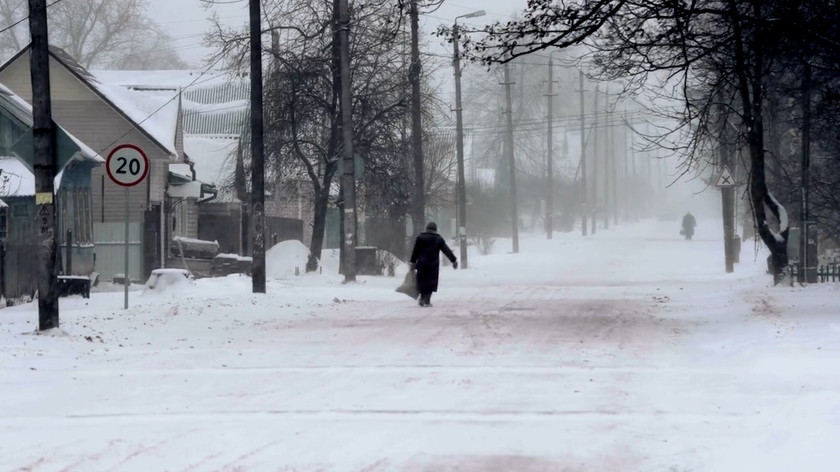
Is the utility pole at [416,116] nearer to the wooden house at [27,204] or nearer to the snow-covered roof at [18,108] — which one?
the wooden house at [27,204]

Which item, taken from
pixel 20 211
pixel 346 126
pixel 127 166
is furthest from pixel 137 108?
pixel 127 166

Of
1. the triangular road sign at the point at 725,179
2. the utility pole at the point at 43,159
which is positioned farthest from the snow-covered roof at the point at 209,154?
the utility pole at the point at 43,159

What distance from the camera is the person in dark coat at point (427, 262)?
20.8 m

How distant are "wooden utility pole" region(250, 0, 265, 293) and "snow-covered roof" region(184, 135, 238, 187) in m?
26.5

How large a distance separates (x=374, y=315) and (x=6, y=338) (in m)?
6.34

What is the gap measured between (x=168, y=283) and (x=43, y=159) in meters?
8.39

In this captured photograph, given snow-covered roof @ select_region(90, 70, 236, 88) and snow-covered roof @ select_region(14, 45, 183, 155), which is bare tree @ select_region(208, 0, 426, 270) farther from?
snow-covered roof @ select_region(90, 70, 236, 88)

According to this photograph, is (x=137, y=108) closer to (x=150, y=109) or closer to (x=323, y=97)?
(x=150, y=109)

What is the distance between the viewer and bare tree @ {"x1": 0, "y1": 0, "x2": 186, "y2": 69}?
69250 millimetres

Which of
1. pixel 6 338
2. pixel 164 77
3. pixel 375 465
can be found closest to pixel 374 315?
pixel 6 338

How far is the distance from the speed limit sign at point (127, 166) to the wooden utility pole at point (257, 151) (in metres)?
5.11

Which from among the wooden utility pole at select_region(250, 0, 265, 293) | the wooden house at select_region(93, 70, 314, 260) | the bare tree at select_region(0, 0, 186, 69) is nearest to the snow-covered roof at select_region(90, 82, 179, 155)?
the wooden house at select_region(93, 70, 314, 260)

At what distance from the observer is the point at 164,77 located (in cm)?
5666

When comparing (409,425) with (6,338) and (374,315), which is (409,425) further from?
(374,315)
